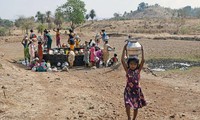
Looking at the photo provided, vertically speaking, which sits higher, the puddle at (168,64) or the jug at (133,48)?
the jug at (133,48)

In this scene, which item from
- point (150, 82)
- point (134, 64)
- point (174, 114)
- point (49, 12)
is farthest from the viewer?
point (49, 12)

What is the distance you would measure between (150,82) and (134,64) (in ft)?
18.4

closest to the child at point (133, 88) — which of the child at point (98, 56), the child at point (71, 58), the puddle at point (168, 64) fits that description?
the puddle at point (168, 64)

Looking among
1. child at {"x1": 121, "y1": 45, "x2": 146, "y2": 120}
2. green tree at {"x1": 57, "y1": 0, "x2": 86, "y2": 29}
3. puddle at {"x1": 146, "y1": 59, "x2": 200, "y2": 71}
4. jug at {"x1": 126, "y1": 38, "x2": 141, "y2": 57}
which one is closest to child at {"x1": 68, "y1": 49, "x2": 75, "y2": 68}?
puddle at {"x1": 146, "y1": 59, "x2": 200, "y2": 71}

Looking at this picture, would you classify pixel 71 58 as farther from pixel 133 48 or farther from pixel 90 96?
pixel 133 48

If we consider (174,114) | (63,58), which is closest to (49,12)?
(63,58)

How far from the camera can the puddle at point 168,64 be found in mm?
14781

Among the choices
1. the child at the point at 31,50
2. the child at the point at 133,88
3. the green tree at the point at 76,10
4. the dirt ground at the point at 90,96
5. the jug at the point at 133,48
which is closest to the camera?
the child at the point at 133,88

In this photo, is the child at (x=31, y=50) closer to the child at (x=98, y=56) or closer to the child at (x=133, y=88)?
the child at (x=98, y=56)

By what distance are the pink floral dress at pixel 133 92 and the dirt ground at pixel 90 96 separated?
1.15m

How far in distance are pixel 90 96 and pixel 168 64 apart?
26.6 ft

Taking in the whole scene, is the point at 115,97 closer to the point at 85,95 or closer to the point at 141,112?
the point at 85,95

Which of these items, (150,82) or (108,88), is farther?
(150,82)

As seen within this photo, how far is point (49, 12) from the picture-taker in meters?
62.1
